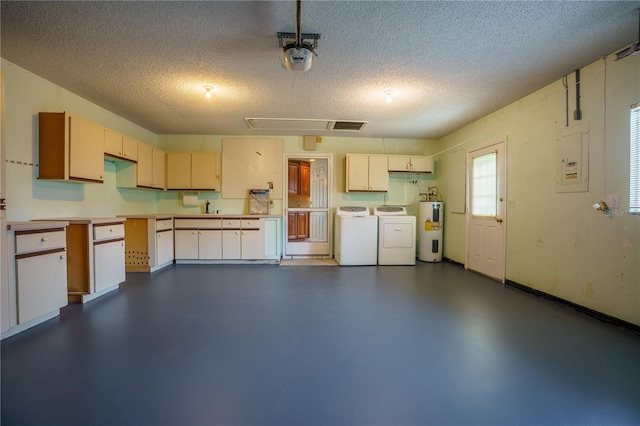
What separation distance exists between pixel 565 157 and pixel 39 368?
15.9 feet

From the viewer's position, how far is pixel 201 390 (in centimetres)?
151

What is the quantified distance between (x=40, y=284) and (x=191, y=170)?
3.13 m

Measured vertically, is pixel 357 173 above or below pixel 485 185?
above

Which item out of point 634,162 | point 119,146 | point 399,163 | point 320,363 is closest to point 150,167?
point 119,146

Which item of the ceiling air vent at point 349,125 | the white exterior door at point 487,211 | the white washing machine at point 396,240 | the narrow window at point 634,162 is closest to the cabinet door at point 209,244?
the ceiling air vent at point 349,125

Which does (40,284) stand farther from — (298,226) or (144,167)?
(298,226)

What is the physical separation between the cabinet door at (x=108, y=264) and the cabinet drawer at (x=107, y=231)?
0.08m

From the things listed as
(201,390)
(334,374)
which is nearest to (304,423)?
(334,374)

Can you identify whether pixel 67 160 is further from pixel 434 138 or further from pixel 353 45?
pixel 434 138

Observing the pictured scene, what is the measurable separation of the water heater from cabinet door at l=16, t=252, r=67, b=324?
17.2ft

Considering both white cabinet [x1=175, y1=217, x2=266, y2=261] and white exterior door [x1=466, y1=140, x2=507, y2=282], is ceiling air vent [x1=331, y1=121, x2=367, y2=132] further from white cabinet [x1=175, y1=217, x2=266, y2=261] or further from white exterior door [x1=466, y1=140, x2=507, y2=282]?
white cabinet [x1=175, y1=217, x2=266, y2=261]

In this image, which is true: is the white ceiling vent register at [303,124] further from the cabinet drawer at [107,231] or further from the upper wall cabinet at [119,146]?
the cabinet drawer at [107,231]

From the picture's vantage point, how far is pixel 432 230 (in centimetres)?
519

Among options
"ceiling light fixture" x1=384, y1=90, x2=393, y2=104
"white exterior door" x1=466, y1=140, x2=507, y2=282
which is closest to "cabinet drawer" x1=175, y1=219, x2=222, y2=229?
"ceiling light fixture" x1=384, y1=90, x2=393, y2=104
